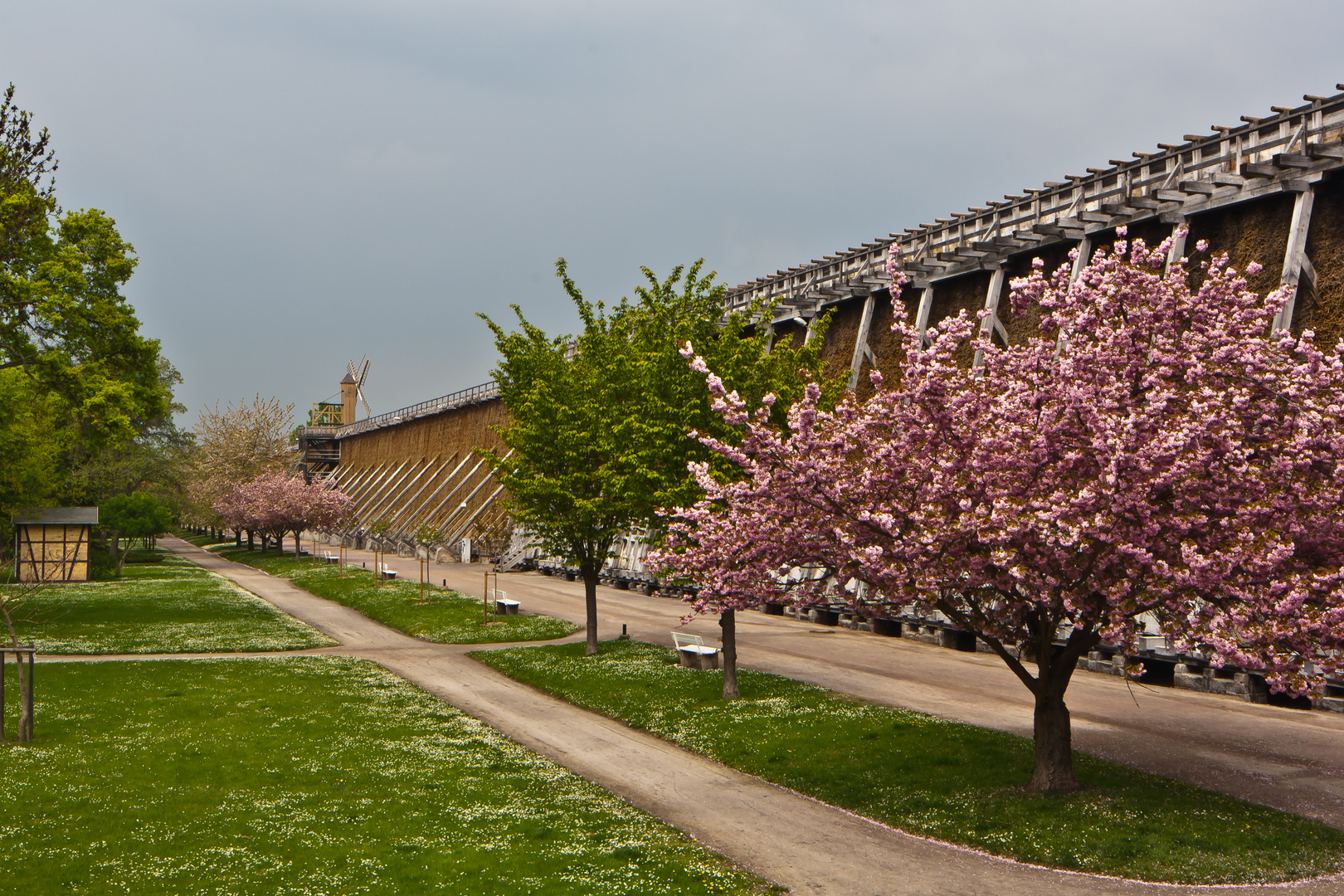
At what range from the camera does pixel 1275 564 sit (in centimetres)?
909

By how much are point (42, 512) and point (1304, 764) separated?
45.0 meters

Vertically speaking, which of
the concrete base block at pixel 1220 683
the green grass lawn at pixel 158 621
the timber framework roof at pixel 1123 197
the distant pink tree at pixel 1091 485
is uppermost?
the timber framework roof at pixel 1123 197

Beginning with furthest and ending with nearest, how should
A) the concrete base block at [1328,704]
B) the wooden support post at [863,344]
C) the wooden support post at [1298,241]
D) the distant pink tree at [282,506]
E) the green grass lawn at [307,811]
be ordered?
the distant pink tree at [282,506]
the wooden support post at [863,344]
the wooden support post at [1298,241]
the concrete base block at [1328,704]
the green grass lawn at [307,811]

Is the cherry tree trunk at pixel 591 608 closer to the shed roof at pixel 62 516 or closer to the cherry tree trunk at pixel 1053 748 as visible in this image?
the cherry tree trunk at pixel 1053 748

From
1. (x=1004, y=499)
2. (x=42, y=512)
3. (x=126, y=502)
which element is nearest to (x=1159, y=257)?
(x=1004, y=499)

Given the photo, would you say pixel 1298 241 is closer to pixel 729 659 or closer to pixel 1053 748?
pixel 1053 748

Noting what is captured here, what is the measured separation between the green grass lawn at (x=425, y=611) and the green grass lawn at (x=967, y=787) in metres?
8.52

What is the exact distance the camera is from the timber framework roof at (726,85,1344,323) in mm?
21078

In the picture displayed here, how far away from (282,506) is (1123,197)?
162 ft

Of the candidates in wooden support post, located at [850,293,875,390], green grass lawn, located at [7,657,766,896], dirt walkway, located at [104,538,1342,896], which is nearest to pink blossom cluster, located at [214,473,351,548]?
wooden support post, located at [850,293,875,390]

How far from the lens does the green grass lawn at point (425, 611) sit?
28.2 metres

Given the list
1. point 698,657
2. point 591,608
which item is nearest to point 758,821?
point 698,657

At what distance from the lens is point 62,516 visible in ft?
135

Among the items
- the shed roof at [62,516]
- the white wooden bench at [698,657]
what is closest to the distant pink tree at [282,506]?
the shed roof at [62,516]
